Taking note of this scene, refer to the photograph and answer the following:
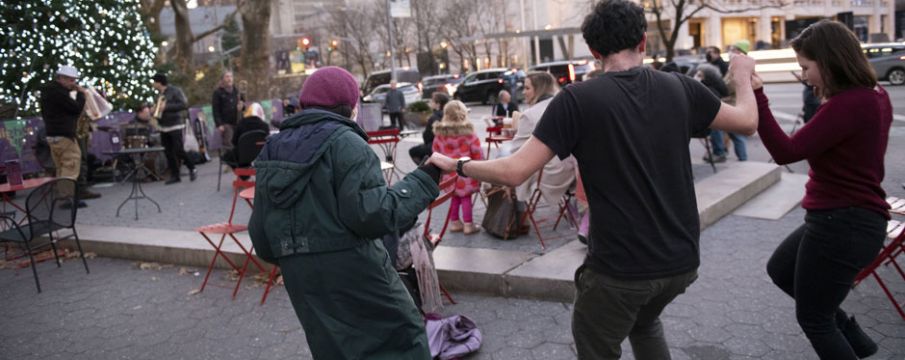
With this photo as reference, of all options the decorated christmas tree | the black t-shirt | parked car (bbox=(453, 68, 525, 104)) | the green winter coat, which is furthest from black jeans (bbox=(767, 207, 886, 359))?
parked car (bbox=(453, 68, 525, 104))

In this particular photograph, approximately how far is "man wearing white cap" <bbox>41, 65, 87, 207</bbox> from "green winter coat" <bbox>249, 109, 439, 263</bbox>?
298 inches

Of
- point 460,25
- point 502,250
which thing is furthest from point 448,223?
point 460,25

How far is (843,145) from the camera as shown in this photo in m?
2.73

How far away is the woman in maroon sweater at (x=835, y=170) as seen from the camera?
269cm

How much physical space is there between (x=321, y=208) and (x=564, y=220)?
464 centimetres

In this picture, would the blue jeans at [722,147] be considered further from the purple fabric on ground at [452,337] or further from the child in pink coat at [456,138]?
the purple fabric on ground at [452,337]

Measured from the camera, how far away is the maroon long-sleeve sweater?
2.69 metres

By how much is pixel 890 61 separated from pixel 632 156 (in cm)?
2370

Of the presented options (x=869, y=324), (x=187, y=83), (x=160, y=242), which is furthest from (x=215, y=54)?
(x=869, y=324)

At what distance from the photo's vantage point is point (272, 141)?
106 inches

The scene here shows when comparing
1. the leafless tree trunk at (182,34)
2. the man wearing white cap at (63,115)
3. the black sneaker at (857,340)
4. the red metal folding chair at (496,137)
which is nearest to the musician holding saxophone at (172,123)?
the man wearing white cap at (63,115)

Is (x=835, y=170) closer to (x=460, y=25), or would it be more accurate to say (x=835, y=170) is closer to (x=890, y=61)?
(x=890, y=61)

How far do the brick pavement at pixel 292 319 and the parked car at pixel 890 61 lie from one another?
62.8 ft

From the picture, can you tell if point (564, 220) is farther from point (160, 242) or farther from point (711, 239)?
point (160, 242)
